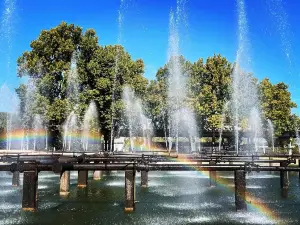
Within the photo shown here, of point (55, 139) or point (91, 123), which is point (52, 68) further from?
point (55, 139)

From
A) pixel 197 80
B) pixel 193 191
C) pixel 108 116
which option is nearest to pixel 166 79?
pixel 197 80

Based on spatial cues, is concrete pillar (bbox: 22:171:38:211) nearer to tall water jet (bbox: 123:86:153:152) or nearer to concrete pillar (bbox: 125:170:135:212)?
concrete pillar (bbox: 125:170:135:212)

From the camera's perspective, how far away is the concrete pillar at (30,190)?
11242 millimetres

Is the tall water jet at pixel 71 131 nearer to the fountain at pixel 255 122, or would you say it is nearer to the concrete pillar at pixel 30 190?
the fountain at pixel 255 122

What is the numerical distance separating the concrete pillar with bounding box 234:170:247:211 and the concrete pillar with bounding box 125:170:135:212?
145 inches

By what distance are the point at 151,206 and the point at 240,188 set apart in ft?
11.5

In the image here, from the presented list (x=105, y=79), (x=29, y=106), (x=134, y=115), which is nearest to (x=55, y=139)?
(x=29, y=106)

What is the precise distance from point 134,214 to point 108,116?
38.8m

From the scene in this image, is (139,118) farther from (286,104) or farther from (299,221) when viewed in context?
(299,221)

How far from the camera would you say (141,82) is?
5297 cm

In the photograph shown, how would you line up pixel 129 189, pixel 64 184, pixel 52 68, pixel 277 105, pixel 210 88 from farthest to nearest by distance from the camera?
pixel 277 105 < pixel 210 88 < pixel 52 68 < pixel 64 184 < pixel 129 189

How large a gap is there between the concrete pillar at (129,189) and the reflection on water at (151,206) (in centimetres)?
35

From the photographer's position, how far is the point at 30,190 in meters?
11.3

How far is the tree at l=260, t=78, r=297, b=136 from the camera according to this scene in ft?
191
